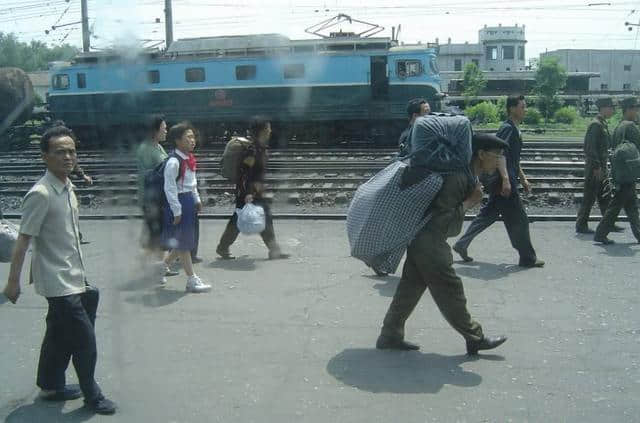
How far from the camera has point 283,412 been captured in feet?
14.2

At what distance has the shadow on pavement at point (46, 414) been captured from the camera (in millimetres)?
4242

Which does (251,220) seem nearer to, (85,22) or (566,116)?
(85,22)

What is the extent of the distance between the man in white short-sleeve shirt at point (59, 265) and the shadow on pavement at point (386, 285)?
10.1ft

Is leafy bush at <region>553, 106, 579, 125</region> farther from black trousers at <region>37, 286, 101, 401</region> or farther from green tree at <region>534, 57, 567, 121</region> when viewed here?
black trousers at <region>37, 286, 101, 401</region>

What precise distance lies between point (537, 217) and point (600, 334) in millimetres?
4657

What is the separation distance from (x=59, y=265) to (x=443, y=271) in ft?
7.90

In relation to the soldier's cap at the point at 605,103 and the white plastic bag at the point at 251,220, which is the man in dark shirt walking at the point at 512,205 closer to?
the soldier's cap at the point at 605,103

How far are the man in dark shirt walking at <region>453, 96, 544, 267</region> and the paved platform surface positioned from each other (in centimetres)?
26

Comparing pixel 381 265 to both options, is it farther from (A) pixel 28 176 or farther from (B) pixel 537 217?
(A) pixel 28 176

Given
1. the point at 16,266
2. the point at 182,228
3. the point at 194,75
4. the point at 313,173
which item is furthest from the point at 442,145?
the point at 194,75

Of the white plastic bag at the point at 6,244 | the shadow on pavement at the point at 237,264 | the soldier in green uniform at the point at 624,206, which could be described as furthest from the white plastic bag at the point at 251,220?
the soldier in green uniform at the point at 624,206

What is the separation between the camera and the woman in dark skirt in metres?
6.71

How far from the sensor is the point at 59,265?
4156 mm

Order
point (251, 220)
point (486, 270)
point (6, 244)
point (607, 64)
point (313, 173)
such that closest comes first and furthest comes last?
1. point (6, 244)
2. point (486, 270)
3. point (251, 220)
4. point (313, 173)
5. point (607, 64)
